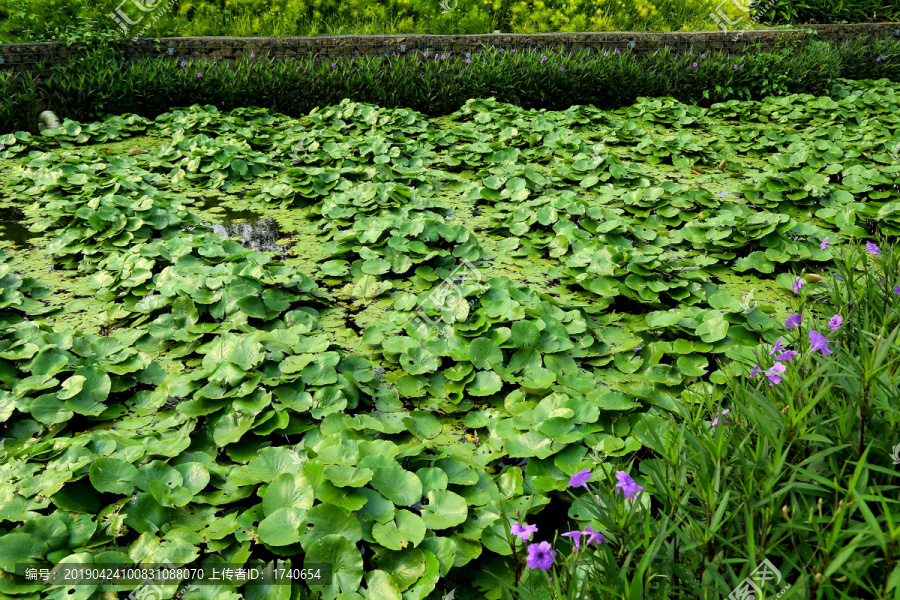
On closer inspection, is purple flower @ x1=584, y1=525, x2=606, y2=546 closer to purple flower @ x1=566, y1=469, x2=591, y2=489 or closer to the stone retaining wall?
purple flower @ x1=566, y1=469, x2=591, y2=489

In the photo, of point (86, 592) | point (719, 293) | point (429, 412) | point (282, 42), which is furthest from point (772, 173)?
point (282, 42)

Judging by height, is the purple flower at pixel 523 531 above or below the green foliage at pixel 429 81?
below

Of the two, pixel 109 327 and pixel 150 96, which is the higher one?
pixel 150 96

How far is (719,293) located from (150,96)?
5752mm

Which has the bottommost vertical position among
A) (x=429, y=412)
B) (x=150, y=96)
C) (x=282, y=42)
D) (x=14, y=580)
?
(x=429, y=412)

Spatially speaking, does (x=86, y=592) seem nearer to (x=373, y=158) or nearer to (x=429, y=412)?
(x=429, y=412)

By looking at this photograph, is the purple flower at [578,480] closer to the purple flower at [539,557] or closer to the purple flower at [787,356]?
the purple flower at [539,557]

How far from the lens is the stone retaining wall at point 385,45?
599 cm

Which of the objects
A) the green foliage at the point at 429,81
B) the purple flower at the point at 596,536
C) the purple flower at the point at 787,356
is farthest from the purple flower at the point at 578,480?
the green foliage at the point at 429,81

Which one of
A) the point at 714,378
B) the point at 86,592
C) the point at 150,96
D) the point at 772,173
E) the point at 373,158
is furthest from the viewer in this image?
the point at 150,96

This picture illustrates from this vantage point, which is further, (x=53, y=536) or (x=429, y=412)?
(x=429, y=412)

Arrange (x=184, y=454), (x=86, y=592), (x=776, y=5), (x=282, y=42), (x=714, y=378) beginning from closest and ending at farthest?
(x=86, y=592), (x=184, y=454), (x=714, y=378), (x=282, y=42), (x=776, y=5)

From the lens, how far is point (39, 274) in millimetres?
3318

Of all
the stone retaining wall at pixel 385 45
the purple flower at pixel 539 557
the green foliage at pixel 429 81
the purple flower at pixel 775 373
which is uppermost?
the stone retaining wall at pixel 385 45
